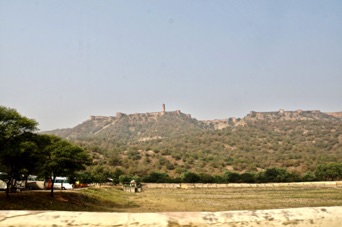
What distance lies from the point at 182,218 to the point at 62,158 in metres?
32.7

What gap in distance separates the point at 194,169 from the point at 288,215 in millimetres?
96850

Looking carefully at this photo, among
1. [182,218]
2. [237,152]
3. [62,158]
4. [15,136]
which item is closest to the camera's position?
[182,218]

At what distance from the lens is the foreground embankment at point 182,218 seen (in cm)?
268

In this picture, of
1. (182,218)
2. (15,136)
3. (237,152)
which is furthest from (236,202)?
(237,152)

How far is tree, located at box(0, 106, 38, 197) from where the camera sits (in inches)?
976

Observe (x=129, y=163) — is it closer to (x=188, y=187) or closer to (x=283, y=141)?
(x=188, y=187)

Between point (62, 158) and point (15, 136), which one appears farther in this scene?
point (62, 158)

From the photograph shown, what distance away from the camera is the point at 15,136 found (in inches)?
1032

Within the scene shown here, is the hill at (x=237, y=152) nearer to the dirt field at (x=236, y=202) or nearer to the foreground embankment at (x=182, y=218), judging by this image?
the dirt field at (x=236, y=202)

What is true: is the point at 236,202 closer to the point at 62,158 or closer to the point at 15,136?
the point at 62,158

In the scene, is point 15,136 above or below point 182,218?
above

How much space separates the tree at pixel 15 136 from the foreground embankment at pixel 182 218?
24240 mm

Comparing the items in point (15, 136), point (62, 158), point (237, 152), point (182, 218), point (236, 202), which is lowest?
point (236, 202)

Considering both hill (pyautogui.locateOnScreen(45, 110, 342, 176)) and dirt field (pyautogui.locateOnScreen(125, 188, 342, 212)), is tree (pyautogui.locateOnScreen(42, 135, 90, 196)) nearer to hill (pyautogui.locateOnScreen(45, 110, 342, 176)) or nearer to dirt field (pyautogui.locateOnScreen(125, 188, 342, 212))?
dirt field (pyautogui.locateOnScreen(125, 188, 342, 212))
